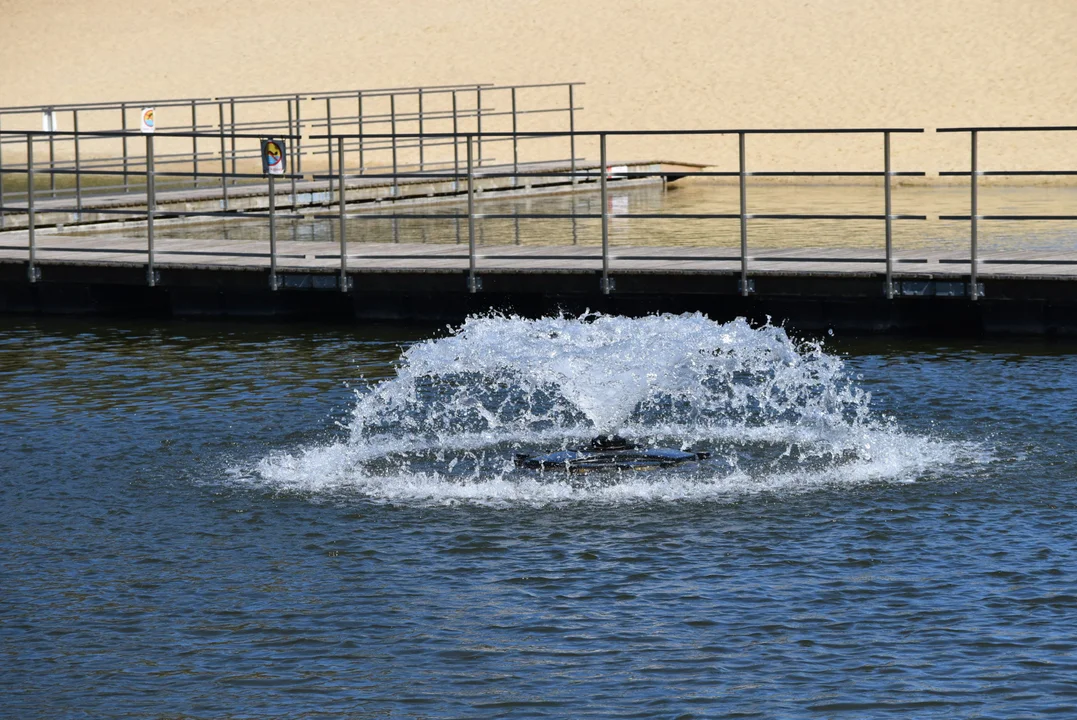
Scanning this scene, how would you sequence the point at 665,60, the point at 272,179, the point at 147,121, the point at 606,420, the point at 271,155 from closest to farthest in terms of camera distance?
the point at 606,420, the point at 272,179, the point at 271,155, the point at 147,121, the point at 665,60

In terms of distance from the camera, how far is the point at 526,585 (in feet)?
33.2

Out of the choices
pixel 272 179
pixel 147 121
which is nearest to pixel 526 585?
pixel 272 179

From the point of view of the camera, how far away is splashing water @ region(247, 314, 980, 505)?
12391mm

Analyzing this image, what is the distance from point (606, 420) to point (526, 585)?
370cm

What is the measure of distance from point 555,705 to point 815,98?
1795 inches

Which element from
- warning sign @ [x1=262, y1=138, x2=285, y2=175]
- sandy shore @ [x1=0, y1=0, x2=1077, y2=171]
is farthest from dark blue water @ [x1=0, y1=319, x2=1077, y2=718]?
sandy shore @ [x1=0, y1=0, x2=1077, y2=171]

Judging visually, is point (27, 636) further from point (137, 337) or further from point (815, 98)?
point (815, 98)

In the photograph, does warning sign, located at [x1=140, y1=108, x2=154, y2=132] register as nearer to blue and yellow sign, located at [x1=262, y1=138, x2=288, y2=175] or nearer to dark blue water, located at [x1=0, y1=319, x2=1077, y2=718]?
blue and yellow sign, located at [x1=262, y1=138, x2=288, y2=175]

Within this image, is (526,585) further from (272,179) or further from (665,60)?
(665,60)

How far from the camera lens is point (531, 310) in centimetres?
2011

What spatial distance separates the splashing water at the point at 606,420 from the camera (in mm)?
12391

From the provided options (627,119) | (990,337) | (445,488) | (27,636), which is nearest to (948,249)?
(990,337)

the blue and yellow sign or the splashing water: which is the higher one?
the blue and yellow sign

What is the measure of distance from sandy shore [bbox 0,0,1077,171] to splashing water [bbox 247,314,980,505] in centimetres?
2610
